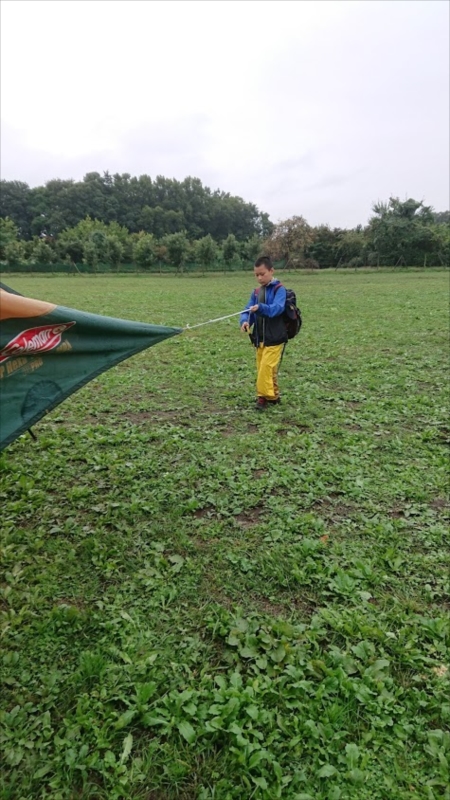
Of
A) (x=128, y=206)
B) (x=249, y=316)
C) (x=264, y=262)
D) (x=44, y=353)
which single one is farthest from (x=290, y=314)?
(x=128, y=206)

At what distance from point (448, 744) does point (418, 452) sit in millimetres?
2937

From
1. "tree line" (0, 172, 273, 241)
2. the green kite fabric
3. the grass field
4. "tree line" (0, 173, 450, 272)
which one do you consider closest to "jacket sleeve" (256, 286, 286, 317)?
the grass field

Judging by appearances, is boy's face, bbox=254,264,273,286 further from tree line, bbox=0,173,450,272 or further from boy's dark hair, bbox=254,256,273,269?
tree line, bbox=0,173,450,272

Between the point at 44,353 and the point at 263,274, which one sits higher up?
the point at 263,274

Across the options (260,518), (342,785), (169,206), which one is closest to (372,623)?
(342,785)

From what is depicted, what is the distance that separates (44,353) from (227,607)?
1827 millimetres

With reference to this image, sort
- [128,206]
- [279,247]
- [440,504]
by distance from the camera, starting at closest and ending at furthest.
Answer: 1. [440,504]
2. [279,247]
3. [128,206]

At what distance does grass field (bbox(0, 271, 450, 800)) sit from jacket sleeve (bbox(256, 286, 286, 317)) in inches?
48.9

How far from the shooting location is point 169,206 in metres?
90.6

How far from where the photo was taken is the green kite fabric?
7.45ft

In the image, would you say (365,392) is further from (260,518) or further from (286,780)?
(286,780)

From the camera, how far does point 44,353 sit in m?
2.49

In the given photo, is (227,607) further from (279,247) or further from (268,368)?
(279,247)

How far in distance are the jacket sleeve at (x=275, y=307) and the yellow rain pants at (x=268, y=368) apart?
418mm
